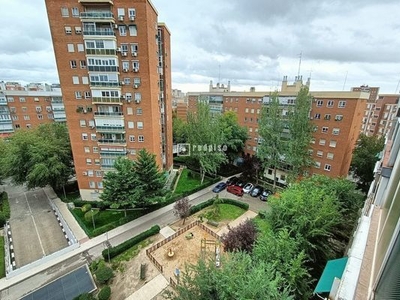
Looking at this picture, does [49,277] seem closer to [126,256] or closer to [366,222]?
[126,256]

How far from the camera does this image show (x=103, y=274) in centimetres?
1447

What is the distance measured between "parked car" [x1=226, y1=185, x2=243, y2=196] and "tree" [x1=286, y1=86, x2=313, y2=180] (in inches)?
286

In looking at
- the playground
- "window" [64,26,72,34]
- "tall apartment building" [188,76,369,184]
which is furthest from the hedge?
"window" [64,26,72,34]

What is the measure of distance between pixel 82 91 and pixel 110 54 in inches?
213

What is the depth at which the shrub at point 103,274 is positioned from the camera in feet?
47.0

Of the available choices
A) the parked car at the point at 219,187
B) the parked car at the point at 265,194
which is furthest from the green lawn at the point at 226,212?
the parked car at the point at 265,194

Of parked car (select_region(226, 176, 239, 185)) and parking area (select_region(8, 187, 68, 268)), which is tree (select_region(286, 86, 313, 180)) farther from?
parking area (select_region(8, 187, 68, 268))

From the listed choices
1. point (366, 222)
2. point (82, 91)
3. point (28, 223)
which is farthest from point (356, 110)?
point (28, 223)

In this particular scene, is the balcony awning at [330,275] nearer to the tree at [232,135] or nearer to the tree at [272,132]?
the tree at [272,132]

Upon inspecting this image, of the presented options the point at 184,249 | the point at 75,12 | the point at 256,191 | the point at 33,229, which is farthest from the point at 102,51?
the point at 256,191

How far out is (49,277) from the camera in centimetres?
1530

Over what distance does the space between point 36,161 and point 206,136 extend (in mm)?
22719

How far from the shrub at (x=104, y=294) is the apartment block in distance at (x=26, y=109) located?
4393cm

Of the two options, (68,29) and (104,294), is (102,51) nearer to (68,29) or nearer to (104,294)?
(68,29)
